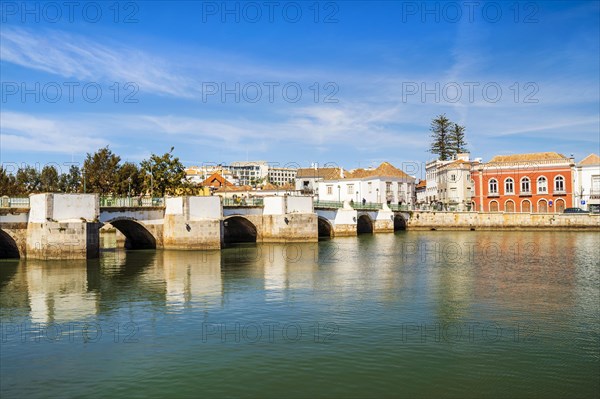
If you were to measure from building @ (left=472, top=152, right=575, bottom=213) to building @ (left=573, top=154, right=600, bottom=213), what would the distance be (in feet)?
3.29

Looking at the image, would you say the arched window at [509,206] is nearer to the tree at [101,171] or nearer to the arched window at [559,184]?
the arched window at [559,184]

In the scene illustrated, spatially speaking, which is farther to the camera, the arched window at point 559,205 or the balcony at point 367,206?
the arched window at point 559,205

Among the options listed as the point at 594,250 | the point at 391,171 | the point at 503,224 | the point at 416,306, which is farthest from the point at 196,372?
the point at 391,171

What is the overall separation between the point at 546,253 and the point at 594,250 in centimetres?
562

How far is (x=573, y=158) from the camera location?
78688 mm

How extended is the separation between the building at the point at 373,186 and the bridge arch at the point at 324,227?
88.9 feet

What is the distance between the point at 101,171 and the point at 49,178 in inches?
629

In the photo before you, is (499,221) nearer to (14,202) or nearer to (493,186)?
(493,186)

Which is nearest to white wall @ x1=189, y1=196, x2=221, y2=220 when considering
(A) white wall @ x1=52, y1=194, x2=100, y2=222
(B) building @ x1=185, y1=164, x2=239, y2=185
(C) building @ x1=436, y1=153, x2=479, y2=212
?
(A) white wall @ x1=52, y1=194, x2=100, y2=222

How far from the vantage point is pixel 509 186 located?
83.6 meters

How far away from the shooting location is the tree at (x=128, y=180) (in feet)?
225

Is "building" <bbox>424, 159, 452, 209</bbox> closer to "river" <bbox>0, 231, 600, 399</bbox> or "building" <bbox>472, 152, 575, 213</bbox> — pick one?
"building" <bbox>472, 152, 575, 213</bbox>

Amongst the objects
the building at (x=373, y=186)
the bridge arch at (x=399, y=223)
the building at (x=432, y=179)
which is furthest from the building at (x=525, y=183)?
the building at (x=373, y=186)

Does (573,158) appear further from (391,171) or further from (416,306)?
(416,306)
